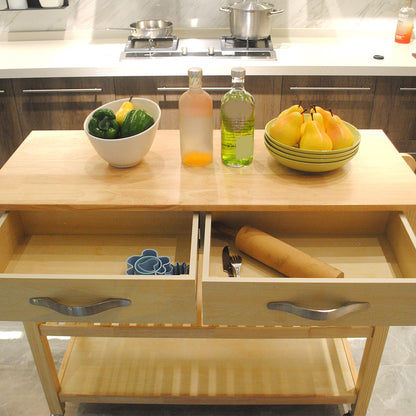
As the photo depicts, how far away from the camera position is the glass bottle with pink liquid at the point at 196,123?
1244 millimetres

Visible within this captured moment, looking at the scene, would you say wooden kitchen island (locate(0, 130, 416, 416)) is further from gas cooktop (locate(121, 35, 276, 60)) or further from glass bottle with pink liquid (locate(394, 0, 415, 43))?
glass bottle with pink liquid (locate(394, 0, 415, 43))

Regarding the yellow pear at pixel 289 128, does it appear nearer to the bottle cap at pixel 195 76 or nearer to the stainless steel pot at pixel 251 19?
the bottle cap at pixel 195 76

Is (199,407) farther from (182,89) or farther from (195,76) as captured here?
(182,89)

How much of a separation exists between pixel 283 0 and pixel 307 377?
2160 millimetres

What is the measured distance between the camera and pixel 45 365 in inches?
58.4

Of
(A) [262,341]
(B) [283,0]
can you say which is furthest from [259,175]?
(B) [283,0]

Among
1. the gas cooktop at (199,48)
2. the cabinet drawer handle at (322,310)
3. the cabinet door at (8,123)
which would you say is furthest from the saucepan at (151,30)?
the cabinet drawer handle at (322,310)

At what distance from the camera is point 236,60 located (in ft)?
8.04

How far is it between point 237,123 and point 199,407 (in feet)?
3.36

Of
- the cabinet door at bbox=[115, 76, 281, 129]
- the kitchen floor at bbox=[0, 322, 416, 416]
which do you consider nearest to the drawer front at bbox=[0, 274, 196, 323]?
the kitchen floor at bbox=[0, 322, 416, 416]

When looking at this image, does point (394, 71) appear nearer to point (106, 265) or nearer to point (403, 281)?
point (403, 281)

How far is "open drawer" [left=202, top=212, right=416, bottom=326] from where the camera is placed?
109 centimetres

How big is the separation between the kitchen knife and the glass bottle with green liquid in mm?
247

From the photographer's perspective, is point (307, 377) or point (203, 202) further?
point (307, 377)
